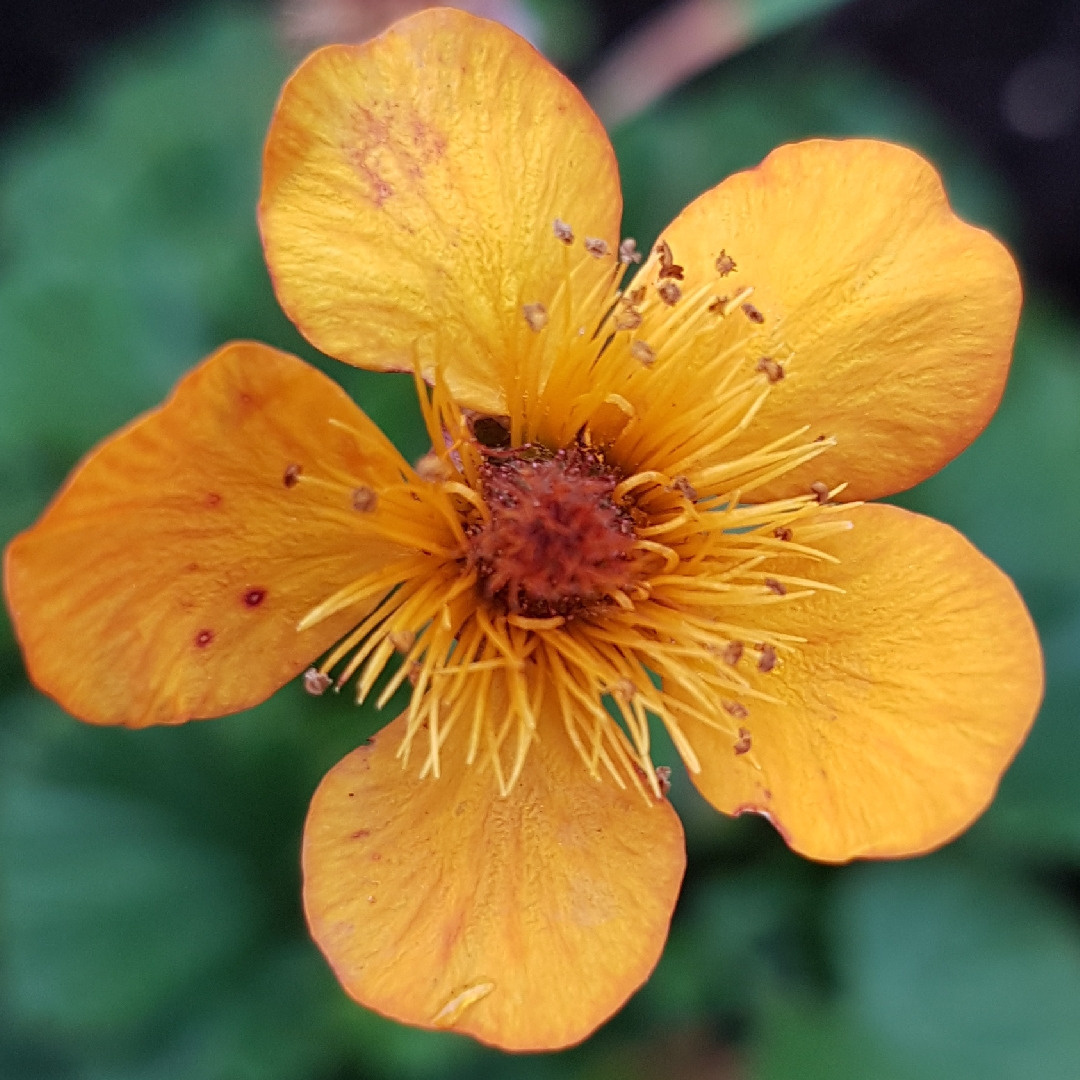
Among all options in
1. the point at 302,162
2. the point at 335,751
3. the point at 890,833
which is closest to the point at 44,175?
the point at 335,751

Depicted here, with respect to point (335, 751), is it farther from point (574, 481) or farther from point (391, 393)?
point (574, 481)

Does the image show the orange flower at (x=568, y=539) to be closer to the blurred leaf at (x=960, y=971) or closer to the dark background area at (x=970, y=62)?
the blurred leaf at (x=960, y=971)

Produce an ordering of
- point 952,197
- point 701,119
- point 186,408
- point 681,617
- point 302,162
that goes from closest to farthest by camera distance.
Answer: point 186,408, point 302,162, point 681,617, point 701,119, point 952,197

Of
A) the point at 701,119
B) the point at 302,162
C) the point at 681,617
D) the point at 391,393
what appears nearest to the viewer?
the point at 302,162

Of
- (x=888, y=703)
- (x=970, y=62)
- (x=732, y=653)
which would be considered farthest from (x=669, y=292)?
(x=970, y=62)

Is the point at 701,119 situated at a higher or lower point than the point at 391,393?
higher

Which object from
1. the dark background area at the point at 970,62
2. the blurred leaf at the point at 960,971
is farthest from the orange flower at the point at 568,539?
the dark background area at the point at 970,62

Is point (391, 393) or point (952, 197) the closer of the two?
point (391, 393)
